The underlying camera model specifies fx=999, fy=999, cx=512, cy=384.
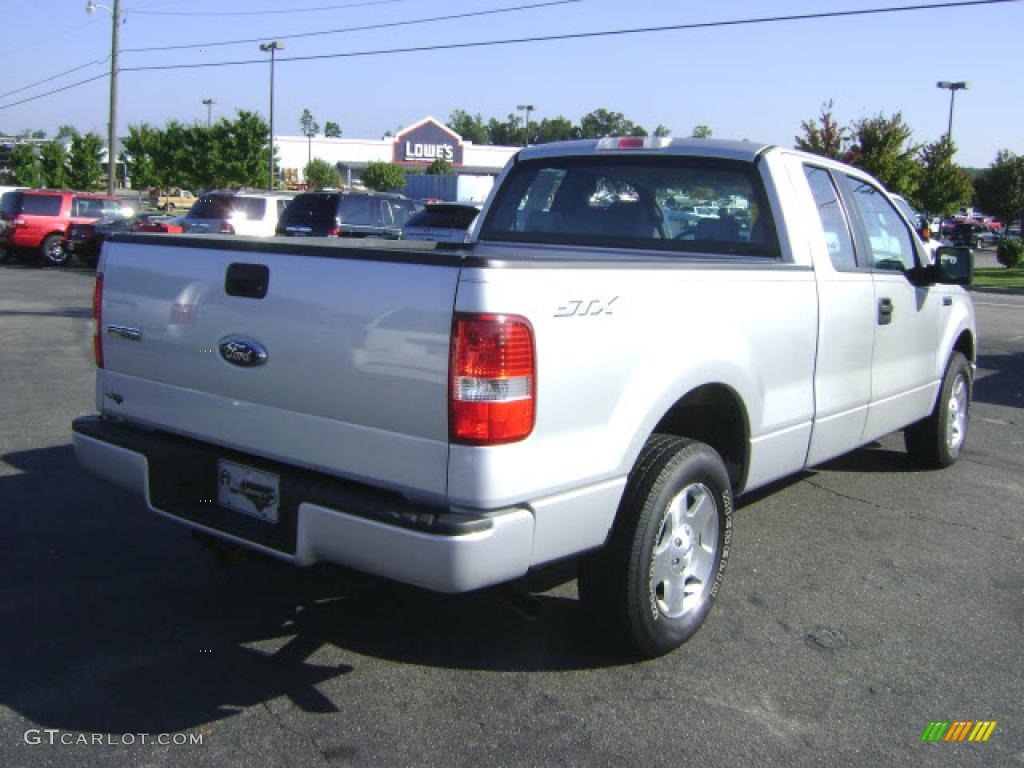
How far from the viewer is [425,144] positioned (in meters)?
84.6

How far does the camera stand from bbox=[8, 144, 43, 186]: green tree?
53750mm

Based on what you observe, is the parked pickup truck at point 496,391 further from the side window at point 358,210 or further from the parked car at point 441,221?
the side window at point 358,210

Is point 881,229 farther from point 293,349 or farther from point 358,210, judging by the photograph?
point 358,210

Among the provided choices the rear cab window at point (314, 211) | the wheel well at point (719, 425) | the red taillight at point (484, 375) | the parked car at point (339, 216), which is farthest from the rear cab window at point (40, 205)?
the red taillight at point (484, 375)

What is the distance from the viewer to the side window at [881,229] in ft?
17.6

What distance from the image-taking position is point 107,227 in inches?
933

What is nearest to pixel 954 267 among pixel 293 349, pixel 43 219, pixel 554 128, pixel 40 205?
Result: pixel 293 349

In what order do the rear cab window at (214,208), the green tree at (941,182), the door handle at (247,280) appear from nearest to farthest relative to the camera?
the door handle at (247,280) < the rear cab window at (214,208) < the green tree at (941,182)

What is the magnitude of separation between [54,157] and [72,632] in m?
54.0

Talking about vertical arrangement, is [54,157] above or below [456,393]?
above

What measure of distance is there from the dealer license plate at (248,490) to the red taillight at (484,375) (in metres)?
0.80

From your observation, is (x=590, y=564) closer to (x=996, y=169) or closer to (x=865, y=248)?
(x=865, y=248)

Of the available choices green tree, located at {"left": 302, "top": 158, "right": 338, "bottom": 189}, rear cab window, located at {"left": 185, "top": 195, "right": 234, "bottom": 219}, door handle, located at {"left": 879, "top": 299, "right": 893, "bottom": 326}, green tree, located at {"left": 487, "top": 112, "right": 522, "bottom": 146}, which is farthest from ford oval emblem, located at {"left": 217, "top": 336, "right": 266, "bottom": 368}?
green tree, located at {"left": 487, "top": 112, "right": 522, "bottom": 146}

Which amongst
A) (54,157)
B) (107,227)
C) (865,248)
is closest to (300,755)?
(865,248)
